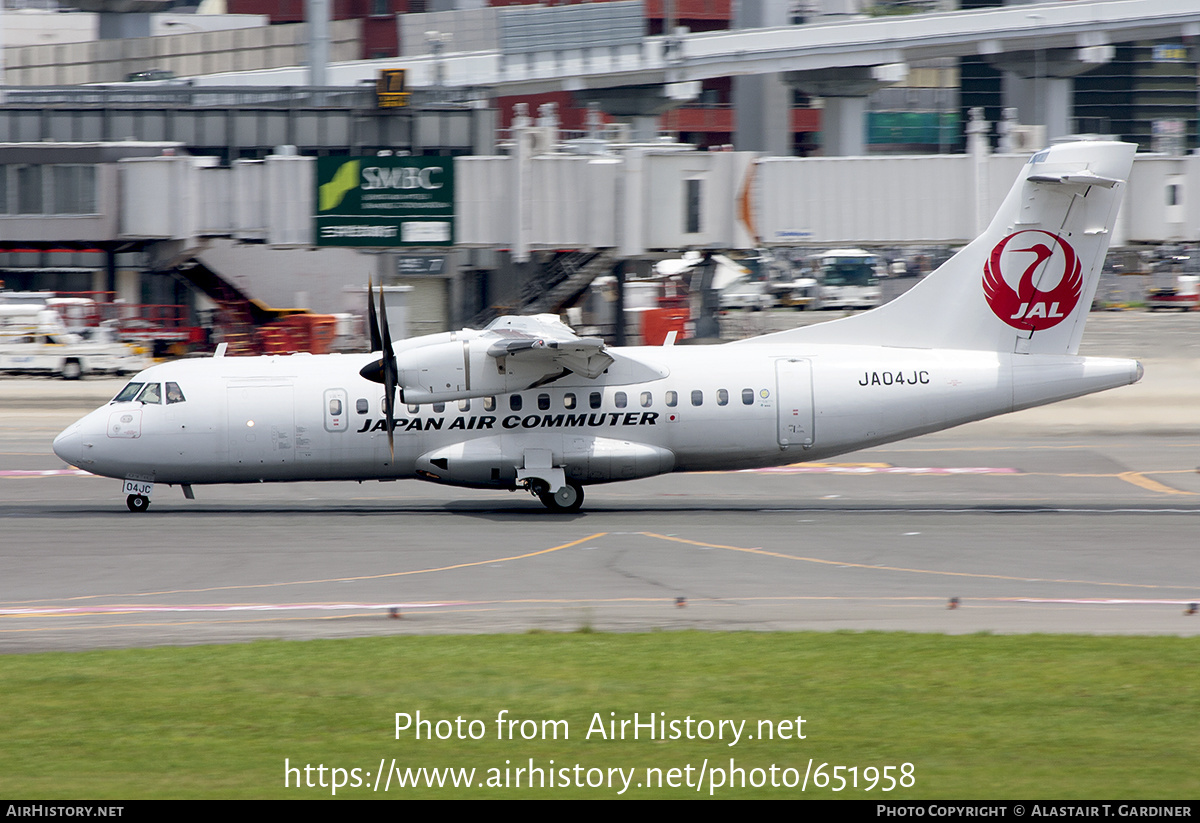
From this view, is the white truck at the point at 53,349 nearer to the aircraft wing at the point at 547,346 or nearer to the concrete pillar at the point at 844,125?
the aircraft wing at the point at 547,346

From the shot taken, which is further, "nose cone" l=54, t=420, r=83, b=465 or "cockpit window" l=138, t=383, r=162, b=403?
"cockpit window" l=138, t=383, r=162, b=403

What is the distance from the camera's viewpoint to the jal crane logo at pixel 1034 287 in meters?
23.3

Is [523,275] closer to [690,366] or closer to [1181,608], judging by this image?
[690,366]

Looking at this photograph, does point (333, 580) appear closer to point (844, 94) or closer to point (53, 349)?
point (53, 349)

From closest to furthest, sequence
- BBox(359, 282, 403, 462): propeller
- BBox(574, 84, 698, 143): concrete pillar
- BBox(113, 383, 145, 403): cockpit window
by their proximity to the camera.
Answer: BBox(359, 282, 403, 462): propeller → BBox(113, 383, 145, 403): cockpit window → BBox(574, 84, 698, 143): concrete pillar

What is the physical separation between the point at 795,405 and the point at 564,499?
15.1 ft

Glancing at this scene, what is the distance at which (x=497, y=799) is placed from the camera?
27.7 feet

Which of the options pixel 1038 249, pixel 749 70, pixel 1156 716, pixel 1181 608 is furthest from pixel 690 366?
pixel 749 70

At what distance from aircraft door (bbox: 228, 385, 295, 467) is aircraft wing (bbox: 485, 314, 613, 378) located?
4050mm

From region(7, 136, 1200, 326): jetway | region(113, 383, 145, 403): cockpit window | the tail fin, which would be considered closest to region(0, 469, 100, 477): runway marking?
region(113, 383, 145, 403): cockpit window

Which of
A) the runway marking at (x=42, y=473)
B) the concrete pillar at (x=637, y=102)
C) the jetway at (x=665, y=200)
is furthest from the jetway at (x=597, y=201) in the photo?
the concrete pillar at (x=637, y=102)

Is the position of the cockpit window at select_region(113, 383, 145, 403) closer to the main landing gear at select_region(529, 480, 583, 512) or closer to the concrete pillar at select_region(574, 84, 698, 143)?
the main landing gear at select_region(529, 480, 583, 512)

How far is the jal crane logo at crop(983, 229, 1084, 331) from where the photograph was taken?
23.3m

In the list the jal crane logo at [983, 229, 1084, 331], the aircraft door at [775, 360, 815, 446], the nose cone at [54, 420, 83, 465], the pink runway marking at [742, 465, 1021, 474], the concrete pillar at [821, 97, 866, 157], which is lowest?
the pink runway marking at [742, 465, 1021, 474]
